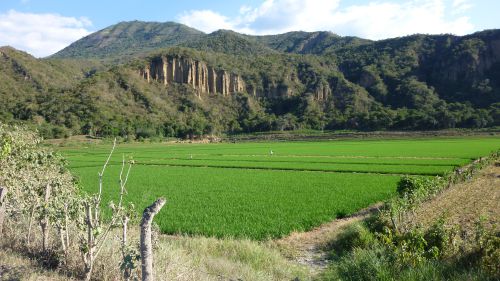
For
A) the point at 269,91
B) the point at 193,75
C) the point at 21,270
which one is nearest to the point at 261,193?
the point at 21,270

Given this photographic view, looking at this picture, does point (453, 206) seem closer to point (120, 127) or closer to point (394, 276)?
point (394, 276)

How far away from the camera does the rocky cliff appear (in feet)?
470

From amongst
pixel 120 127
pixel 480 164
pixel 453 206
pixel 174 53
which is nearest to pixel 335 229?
pixel 453 206

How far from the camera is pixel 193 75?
488ft

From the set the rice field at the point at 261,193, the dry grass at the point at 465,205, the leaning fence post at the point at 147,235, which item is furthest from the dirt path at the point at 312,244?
the leaning fence post at the point at 147,235

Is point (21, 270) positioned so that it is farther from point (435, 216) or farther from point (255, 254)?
point (435, 216)

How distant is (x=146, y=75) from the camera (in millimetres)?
139750

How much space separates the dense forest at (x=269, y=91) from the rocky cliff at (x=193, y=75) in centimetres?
42

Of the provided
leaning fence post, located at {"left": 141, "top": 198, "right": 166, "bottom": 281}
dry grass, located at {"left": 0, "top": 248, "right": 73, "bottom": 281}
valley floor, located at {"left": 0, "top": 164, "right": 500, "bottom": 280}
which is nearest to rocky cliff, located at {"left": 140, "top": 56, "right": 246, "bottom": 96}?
valley floor, located at {"left": 0, "top": 164, "right": 500, "bottom": 280}

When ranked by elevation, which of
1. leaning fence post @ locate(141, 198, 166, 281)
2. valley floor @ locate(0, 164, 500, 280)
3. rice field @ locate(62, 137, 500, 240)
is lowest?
rice field @ locate(62, 137, 500, 240)

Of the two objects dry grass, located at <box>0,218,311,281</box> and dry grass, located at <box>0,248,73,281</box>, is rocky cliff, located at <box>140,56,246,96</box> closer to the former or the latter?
dry grass, located at <box>0,218,311,281</box>

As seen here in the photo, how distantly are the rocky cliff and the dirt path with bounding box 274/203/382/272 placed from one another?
442 ft

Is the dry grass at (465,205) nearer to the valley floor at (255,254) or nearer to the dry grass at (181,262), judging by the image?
the valley floor at (255,254)

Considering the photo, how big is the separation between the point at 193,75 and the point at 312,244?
466 feet
